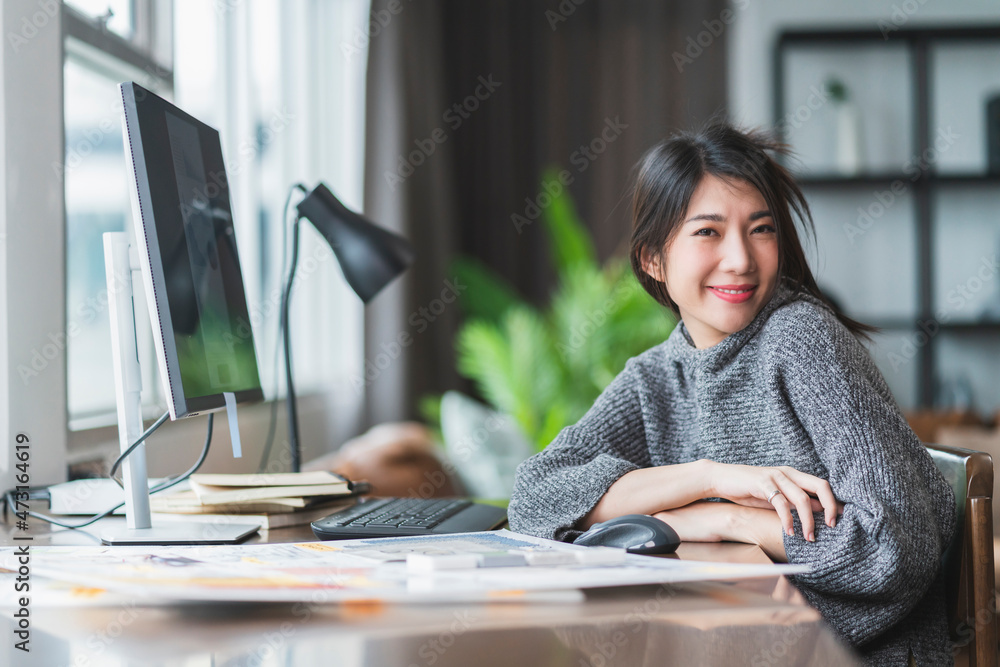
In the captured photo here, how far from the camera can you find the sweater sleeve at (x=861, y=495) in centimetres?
86

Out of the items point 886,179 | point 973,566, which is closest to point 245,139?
point 973,566

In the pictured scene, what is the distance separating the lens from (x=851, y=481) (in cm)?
91

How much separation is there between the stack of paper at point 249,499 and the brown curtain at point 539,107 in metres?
3.10

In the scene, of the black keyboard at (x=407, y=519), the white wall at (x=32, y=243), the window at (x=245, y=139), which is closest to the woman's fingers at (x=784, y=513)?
the black keyboard at (x=407, y=519)

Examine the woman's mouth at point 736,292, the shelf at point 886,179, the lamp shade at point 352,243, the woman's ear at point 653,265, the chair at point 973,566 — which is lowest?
the chair at point 973,566

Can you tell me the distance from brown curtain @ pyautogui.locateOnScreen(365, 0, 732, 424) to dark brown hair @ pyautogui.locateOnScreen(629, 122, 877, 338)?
3.16 metres

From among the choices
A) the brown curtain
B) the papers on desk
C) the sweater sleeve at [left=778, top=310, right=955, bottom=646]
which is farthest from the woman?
the brown curtain

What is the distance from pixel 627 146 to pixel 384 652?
171 inches

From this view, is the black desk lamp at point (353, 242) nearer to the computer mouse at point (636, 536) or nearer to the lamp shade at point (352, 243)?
the lamp shade at point (352, 243)

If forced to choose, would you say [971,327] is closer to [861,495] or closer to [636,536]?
[861,495]

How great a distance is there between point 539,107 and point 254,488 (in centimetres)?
388

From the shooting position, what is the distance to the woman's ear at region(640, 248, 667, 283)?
1.20m

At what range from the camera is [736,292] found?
1.09 meters

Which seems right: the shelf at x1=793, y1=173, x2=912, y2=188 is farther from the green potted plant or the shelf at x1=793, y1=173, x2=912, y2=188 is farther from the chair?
the chair
